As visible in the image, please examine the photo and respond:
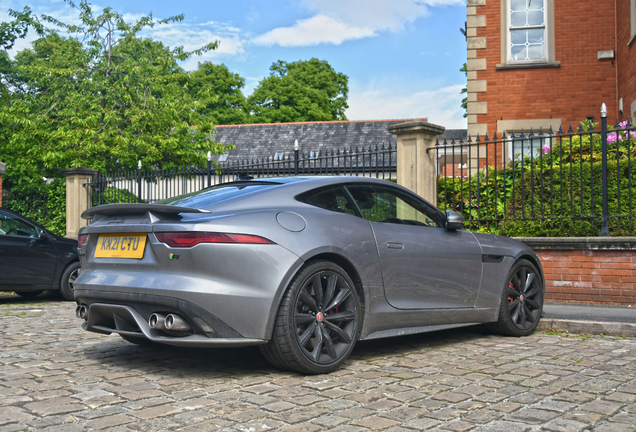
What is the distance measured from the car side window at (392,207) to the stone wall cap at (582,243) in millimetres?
3598

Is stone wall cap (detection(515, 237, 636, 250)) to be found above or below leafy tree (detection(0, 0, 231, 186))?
below

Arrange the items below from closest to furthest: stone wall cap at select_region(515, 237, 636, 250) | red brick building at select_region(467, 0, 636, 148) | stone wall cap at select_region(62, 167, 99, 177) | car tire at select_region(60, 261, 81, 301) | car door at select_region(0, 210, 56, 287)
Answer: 1. stone wall cap at select_region(515, 237, 636, 250)
2. car door at select_region(0, 210, 56, 287)
3. car tire at select_region(60, 261, 81, 301)
4. red brick building at select_region(467, 0, 636, 148)
5. stone wall cap at select_region(62, 167, 99, 177)

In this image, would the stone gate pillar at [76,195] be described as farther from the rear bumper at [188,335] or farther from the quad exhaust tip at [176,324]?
the quad exhaust tip at [176,324]

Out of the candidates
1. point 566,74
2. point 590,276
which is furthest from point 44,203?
→ point 590,276

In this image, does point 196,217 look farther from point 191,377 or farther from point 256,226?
point 191,377

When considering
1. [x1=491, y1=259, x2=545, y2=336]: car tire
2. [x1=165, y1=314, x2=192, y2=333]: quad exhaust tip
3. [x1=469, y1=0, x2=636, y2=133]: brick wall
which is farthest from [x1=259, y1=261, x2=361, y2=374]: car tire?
[x1=469, y1=0, x2=636, y2=133]: brick wall

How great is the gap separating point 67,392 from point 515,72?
13.1 metres

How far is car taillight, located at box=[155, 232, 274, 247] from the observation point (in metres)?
3.98

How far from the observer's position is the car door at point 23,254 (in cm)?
905

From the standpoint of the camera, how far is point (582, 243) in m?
8.40

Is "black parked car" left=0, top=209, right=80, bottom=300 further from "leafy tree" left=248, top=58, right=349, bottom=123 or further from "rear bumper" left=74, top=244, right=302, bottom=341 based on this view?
"leafy tree" left=248, top=58, right=349, bottom=123

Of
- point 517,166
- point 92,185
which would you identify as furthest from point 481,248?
point 92,185

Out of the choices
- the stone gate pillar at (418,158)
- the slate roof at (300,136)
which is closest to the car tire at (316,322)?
the stone gate pillar at (418,158)

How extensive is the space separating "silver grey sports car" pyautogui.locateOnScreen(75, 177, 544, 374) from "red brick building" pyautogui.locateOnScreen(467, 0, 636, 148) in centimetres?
1011
